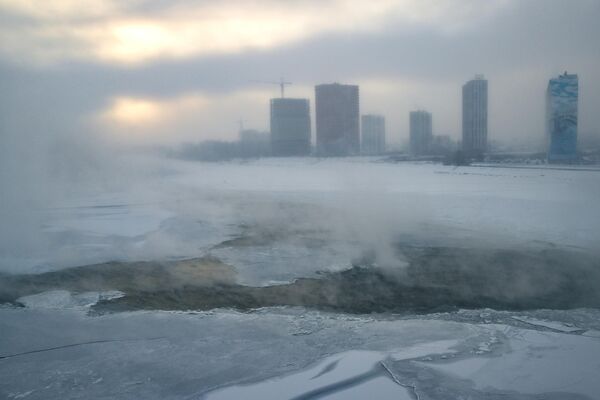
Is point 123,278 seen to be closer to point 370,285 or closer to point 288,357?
point 370,285

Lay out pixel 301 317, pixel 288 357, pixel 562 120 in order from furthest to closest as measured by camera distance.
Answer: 1. pixel 562 120
2. pixel 301 317
3. pixel 288 357

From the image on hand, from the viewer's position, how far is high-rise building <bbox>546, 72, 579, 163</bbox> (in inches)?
572

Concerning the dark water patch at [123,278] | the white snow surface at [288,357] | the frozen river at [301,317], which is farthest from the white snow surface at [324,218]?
the white snow surface at [288,357]

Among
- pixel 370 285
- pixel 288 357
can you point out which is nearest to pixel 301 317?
pixel 288 357

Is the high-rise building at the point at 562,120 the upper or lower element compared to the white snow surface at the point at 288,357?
upper

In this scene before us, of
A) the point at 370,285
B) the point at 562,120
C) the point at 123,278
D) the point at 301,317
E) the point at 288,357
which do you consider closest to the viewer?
the point at 288,357

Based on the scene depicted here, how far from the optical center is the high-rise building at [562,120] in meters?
14.5

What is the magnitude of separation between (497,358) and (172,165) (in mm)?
39806

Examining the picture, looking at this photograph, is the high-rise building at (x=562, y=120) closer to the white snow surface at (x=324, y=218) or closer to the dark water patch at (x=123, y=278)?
the white snow surface at (x=324, y=218)

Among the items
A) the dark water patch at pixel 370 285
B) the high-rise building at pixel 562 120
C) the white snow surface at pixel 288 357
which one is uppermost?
the high-rise building at pixel 562 120

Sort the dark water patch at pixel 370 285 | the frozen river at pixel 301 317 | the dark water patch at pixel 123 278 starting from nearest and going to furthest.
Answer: the frozen river at pixel 301 317
the dark water patch at pixel 370 285
the dark water patch at pixel 123 278

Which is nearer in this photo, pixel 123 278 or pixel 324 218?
pixel 123 278

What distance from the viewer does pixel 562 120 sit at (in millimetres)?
14469

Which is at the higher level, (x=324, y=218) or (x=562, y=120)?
(x=562, y=120)
